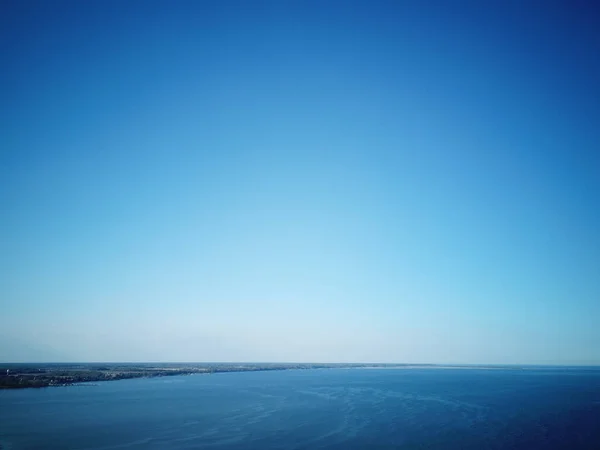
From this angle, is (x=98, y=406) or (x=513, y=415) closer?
(x=513, y=415)

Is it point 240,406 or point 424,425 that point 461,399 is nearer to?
point 424,425

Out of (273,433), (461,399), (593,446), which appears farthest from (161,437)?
(461,399)

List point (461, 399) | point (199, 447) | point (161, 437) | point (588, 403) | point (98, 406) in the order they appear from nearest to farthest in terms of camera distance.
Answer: point (199, 447)
point (161, 437)
point (98, 406)
point (588, 403)
point (461, 399)

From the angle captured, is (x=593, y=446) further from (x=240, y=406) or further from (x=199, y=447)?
(x=240, y=406)

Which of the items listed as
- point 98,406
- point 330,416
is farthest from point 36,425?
point 330,416

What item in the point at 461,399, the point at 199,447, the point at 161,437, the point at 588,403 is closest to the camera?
the point at 199,447

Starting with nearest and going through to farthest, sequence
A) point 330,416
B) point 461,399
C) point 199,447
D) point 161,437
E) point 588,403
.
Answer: point 199,447
point 161,437
point 330,416
point 588,403
point 461,399

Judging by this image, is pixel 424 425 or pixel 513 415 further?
pixel 513 415

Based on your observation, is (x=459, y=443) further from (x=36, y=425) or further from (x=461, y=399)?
(x=36, y=425)

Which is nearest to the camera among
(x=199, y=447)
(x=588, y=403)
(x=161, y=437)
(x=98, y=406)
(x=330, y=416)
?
(x=199, y=447)
